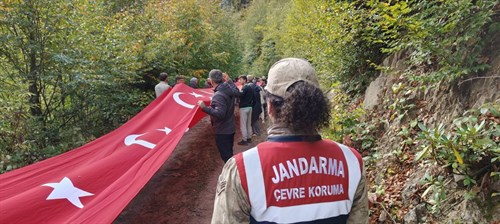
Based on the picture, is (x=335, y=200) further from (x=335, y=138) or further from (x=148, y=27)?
(x=148, y=27)

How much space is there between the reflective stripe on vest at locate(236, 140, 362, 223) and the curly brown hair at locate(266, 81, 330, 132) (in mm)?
88

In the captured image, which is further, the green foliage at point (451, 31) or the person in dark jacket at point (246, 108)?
the person in dark jacket at point (246, 108)

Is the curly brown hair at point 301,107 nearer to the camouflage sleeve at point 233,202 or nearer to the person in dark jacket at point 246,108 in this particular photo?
the camouflage sleeve at point 233,202

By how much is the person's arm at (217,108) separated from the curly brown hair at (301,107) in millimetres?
3436

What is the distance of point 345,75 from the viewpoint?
676cm

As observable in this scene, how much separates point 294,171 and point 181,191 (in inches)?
169

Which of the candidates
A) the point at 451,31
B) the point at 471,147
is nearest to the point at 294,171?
the point at 471,147

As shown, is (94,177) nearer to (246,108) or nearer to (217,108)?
(217,108)

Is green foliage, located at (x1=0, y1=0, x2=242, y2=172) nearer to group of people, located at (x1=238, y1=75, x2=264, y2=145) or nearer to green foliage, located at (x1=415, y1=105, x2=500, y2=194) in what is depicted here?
group of people, located at (x1=238, y1=75, x2=264, y2=145)

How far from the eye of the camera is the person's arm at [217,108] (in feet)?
15.9

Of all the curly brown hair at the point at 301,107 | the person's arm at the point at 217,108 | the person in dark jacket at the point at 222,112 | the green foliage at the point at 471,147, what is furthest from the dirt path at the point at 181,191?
the curly brown hair at the point at 301,107

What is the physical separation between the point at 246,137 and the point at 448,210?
5.70 metres

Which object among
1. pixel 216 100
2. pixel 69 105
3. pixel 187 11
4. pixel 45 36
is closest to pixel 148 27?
pixel 187 11

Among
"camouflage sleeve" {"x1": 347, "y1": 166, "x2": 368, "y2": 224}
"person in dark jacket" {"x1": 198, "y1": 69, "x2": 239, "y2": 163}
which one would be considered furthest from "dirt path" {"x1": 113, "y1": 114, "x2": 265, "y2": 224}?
"camouflage sleeve" {"x1": 347, "y1": 166, "x2": 368, "y2": 224}
